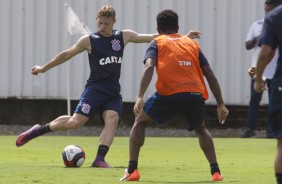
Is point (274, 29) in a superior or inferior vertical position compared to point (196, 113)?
superior

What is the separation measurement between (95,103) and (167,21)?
2495 millimetres

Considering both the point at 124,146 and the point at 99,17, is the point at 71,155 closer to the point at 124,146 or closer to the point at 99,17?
the point at 99,17

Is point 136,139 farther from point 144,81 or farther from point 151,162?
point 151,162

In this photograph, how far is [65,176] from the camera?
1009cm

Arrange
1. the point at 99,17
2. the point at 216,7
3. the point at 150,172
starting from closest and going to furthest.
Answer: the point at 150,172, the point at 99,17, the point at 216,7

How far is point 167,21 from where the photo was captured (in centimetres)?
977

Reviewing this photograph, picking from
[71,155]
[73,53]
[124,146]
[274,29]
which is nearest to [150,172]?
[71,155]

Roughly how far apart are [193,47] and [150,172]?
5.66 ft

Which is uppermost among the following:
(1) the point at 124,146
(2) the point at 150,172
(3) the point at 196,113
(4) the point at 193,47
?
(4) the point at 193,47

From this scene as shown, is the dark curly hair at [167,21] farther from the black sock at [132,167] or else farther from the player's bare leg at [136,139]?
the black sock at [132,167]

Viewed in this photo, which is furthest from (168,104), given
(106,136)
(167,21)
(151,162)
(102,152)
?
(151,162)

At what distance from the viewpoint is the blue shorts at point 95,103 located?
12.0 metres

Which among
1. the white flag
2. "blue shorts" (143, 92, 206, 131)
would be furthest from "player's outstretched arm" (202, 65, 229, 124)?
the white flag

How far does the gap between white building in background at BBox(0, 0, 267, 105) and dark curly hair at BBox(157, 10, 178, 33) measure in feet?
33.8
